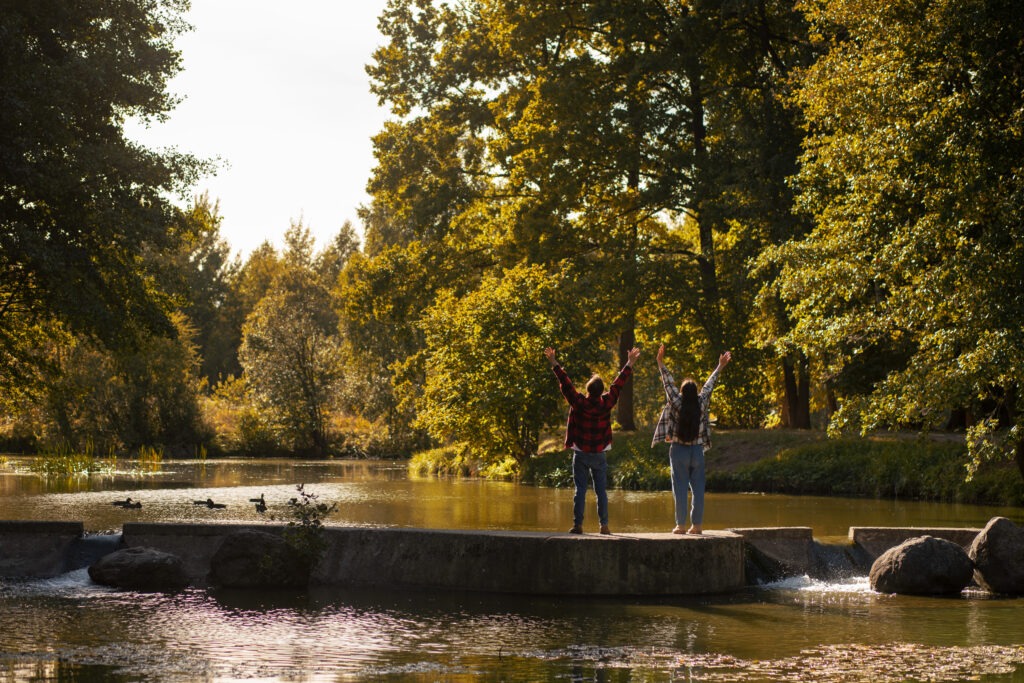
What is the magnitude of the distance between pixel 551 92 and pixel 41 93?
15366 millimetres

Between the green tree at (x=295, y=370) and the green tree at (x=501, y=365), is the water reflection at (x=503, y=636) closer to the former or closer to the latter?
the green tree at (x=501, y=365)

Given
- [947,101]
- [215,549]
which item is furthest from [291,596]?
[947,101]

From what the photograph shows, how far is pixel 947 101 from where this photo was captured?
19.1 meters

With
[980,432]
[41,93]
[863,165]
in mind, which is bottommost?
[980,432]

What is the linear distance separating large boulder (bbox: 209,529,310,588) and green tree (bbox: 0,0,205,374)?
40.5ft

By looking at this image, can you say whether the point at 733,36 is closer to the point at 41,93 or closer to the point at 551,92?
the point at 551,92

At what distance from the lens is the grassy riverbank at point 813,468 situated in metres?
25.3

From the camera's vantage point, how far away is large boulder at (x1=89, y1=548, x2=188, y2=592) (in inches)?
527

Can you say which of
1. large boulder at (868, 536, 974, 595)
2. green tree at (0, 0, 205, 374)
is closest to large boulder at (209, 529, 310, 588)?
large boulder at (868, 536, 974, 595)

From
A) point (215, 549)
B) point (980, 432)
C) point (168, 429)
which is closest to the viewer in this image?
point (215, 549)

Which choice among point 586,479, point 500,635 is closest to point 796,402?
point 586,479

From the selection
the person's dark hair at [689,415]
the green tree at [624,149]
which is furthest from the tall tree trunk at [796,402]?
the person's dark hair at [689,415]

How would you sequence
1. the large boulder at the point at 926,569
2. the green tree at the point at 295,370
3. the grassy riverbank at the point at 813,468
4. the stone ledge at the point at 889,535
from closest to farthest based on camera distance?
the large boulder at the point at 926,569
the stone ledge at the point at 889,535
the grassy riverbank at the point at 813,468
the green tree at the point at 295,370

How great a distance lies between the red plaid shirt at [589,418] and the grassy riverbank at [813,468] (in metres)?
11.2
